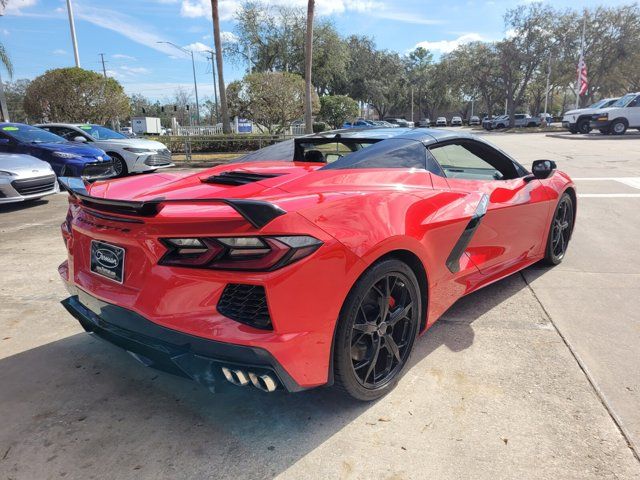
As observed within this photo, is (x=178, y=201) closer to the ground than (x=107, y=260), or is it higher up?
higher up

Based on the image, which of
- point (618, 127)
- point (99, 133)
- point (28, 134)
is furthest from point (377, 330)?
point (618, 127)

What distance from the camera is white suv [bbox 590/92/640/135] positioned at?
24.1 meters

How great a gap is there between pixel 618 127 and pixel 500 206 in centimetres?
2634

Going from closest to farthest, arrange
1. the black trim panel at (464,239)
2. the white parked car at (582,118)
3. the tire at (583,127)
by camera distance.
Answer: the black trim panel at (464,239)
the white parked car at (582,118)
the tire at (583,127)

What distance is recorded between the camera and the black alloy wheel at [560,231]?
4.47 m

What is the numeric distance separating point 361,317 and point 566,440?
1.13 m

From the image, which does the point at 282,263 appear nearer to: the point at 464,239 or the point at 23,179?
the point at 464,239

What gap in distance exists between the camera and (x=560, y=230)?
4652 mm

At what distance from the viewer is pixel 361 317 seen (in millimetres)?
2396

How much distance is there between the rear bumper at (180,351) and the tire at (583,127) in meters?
29.2

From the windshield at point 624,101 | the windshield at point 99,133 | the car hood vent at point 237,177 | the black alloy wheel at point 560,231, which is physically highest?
the windshield at point 624,101

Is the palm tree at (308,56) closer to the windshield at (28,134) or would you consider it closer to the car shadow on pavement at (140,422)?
the windshield at (28,134)

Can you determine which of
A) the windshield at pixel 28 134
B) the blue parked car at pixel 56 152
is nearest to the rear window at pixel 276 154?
the blue parked car at pixel 56 152

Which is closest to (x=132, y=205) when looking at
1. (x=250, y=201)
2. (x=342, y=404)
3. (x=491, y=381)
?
(x=250, y=201)
